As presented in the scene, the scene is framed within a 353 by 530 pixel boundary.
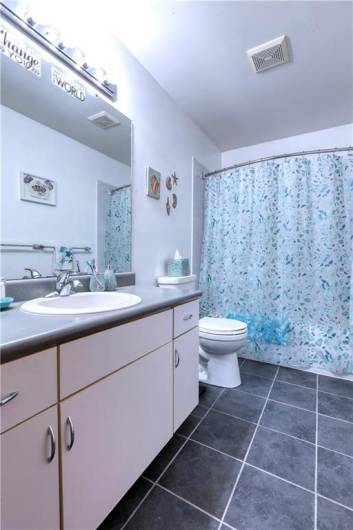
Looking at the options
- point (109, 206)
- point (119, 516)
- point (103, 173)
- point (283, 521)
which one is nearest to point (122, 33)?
point (103, 173)

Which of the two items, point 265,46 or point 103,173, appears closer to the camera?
point 103,173

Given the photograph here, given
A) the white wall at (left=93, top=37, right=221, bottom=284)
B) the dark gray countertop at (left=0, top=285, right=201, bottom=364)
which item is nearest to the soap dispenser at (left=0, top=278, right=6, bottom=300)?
the dark gray countertop at (left=0, top=285, right=201, bottom=364)

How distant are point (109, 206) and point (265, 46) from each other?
1364mm

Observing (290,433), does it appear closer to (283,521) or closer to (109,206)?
(283,521)

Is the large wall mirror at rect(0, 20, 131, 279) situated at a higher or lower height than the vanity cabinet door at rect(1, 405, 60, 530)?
higher

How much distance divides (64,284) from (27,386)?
562 millimetres

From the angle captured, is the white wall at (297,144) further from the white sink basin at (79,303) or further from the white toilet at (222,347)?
the white sink basin at (79,303)

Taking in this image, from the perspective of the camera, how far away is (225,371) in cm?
183

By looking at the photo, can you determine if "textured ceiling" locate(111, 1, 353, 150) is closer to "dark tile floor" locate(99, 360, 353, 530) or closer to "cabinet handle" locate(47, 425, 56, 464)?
"cabinet handle" locate(47, 425, 56, 464)

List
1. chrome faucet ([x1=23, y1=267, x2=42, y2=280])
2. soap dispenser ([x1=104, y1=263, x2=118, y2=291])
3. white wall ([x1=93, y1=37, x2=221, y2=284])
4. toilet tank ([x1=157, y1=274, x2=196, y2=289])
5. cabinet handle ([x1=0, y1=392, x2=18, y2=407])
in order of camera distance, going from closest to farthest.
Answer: cabinet handle ([x1=0, y1=392, x2=18, y2=407]), chrome faucet ([x1=23, y1=267, x2=42, y2=280]), soap dispenser ([x1=104, y1=263, x2=118, y2=291]), white wall ([x1=93, y1=37, x2=221, y2=284]), toilet tank ([x1=157, y1=274, x2=196, y2=289])

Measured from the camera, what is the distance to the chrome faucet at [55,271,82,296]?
1.05 meters

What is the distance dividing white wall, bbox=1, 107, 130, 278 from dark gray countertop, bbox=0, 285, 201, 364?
266mm

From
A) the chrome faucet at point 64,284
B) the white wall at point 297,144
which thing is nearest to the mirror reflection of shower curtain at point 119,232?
the chrome faucet at point 64,284

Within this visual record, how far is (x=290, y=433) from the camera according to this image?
4.42 ft
